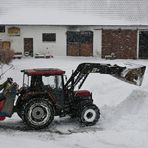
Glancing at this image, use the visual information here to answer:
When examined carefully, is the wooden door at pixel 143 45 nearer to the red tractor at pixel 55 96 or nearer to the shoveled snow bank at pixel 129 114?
the shoveled snow bank at pixel 129 114

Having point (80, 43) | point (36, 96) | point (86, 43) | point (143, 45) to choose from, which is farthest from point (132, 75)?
point (80, 43)

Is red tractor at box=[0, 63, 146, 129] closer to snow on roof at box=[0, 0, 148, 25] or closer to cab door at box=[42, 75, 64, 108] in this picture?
cab door at box=[42, 75, 64, 108]

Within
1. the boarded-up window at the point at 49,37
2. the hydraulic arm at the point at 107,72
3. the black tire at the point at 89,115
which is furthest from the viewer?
the boarded-up window at the point at 49,37

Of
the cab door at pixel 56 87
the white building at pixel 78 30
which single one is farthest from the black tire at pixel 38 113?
the white building at pixel 78 30

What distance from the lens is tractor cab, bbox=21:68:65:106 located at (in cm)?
1441

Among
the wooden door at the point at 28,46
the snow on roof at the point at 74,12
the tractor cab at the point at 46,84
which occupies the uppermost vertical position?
the snow on roof at the point at 74,12

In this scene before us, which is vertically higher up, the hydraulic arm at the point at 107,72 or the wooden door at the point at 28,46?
the wooden door at the point at 28,46

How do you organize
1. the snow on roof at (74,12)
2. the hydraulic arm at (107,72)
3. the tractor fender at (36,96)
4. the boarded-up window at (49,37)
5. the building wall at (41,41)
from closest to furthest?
the tractor fender at (36,96)
the hydraulic arm at (107,72)
the snow on roof at (74,12)
the building wall at (41,41)
the boarded-up window at (49,37)

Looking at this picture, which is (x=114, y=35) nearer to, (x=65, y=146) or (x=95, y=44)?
(x=95, y=44)

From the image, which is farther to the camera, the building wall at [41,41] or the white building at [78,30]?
the building wall at [41,41]

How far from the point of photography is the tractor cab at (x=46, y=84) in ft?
47.3

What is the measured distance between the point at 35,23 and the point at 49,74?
2500 centimetres

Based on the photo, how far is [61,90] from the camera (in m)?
14.7

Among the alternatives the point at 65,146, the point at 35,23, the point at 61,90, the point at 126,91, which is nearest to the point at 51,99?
the point at 61,90
